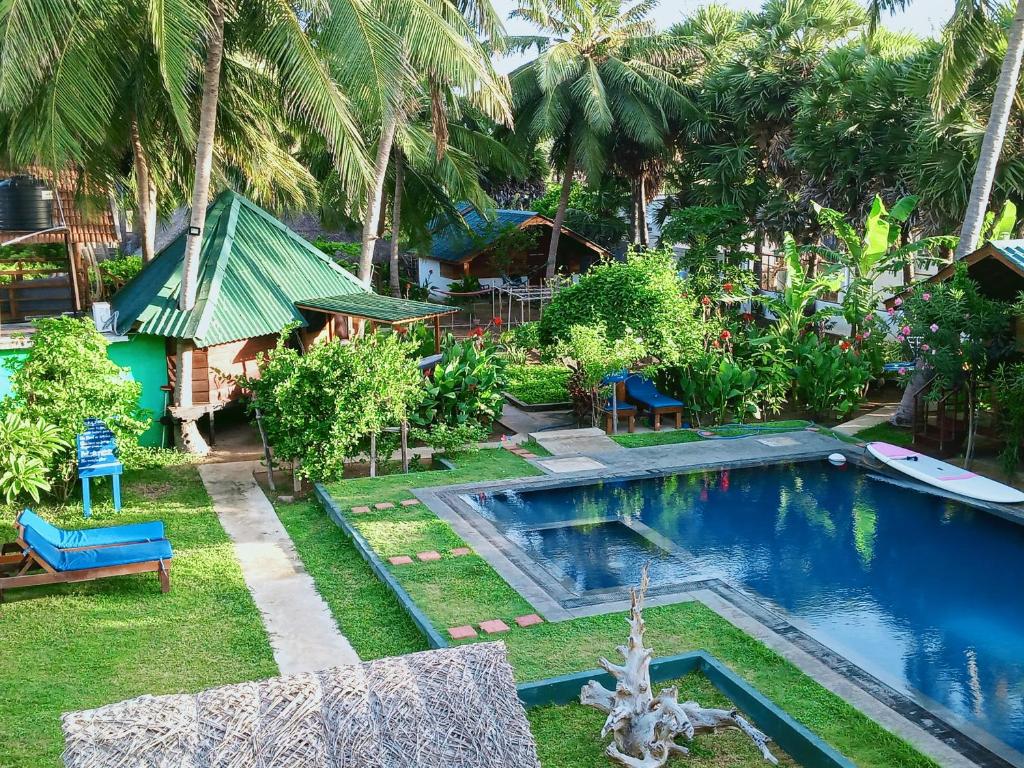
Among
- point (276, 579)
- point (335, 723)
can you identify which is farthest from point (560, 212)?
point (335, 723)

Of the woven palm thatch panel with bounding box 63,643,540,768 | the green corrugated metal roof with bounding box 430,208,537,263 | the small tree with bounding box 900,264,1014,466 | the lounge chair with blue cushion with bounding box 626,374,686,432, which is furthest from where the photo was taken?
the green corrugated metal roof with bounding box 430,208,537,263

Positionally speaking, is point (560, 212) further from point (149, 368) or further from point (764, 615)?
point (764, 615)

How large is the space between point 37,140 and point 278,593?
7.18 m

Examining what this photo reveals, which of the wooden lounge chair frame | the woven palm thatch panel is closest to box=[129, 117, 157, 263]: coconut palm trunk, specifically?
the wooden lounge chair frame

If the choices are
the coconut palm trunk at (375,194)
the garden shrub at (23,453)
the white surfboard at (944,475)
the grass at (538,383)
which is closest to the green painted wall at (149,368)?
the garden shrub at (23,453)

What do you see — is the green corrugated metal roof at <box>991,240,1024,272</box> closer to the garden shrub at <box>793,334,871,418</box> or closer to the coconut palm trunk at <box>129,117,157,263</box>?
the garden shrub at <box>793,334,871,418</box>

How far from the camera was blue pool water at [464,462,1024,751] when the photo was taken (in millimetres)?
9070

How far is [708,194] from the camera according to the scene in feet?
91.8

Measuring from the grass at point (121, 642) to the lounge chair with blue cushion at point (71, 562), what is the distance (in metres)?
0.27

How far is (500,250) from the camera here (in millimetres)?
30969

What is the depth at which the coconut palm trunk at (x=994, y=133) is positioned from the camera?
15.1 m

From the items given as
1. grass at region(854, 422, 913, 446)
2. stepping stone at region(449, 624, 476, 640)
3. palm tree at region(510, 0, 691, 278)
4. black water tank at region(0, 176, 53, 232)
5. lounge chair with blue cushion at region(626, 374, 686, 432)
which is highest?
palm tree at region(510, 0, 691, 278)

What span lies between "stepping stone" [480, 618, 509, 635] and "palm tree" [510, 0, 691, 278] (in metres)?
19.8

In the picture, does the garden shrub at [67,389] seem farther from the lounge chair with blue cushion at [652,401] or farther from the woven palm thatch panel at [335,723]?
the lounge chair with blue cushion at [652,401]
